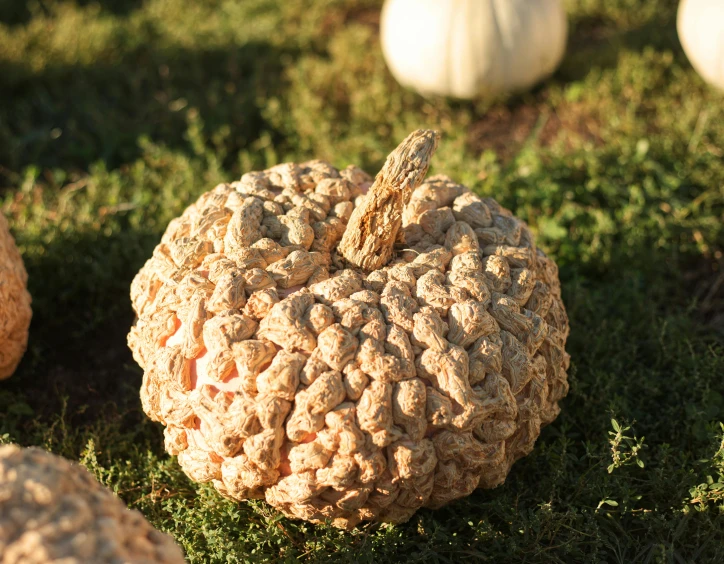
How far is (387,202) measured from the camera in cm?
254

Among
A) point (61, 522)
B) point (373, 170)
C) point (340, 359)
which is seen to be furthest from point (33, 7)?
point (61, 522)

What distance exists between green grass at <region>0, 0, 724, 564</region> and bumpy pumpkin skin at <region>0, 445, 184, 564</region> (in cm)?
66

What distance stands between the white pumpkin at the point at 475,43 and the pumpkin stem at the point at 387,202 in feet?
7.10

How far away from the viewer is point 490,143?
178 inches

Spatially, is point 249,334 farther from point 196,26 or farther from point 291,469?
point 196,26

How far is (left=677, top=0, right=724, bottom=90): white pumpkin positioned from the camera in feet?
14.1

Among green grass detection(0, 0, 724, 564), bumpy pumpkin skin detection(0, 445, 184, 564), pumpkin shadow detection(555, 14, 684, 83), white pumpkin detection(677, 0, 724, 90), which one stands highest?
white pumpkin detection(677, 0, 724, 90)

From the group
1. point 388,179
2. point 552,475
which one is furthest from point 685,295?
point 388,179

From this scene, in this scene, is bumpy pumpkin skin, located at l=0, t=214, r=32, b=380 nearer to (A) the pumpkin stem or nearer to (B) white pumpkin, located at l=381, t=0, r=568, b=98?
(A) the pumpkin stem

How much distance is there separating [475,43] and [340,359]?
2.84 m

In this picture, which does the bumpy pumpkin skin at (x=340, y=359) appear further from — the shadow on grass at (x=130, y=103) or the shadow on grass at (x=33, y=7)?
the shadow on grass at (x=33, y=7)

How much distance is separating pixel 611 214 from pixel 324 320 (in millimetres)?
2145

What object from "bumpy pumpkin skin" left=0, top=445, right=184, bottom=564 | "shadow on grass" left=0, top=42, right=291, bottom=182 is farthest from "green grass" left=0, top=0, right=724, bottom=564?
"bumpy pumpkin skin" left=0, top=445, right=184, bottom=564

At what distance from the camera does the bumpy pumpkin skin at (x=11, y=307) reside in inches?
115
